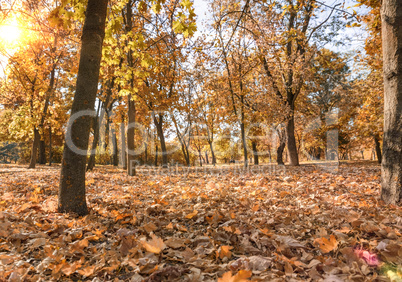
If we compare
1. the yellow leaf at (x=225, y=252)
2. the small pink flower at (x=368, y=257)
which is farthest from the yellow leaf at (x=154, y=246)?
the small pink flower at (x=368, y=257)

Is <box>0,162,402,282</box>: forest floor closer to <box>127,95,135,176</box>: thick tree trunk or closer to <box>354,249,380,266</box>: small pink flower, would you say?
<box>354,249,380,266</box>: small pink flower

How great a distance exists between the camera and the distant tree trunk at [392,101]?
3.28 meters

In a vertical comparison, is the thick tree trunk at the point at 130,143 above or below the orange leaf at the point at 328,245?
above

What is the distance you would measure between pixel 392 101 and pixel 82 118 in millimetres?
4726

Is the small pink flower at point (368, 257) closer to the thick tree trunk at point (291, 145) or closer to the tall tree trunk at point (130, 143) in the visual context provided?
the tall tree trunk at point (130, 143)

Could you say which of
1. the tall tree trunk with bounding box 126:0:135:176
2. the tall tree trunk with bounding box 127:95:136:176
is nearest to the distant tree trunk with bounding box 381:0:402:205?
the tall tree trunk with bounding box 126:0:135:176

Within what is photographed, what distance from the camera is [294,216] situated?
2766 millimetres

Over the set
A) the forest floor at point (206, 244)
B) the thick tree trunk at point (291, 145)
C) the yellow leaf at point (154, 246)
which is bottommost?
the forest floor at point (206, 244)

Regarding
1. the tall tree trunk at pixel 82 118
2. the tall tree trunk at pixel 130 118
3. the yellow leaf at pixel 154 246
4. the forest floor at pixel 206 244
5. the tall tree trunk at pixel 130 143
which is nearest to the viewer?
the forest floor at pixel 206 244

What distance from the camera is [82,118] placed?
10.2ft

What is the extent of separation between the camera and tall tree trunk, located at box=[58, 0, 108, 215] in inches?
117

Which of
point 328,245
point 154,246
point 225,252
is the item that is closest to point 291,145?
point 328,245

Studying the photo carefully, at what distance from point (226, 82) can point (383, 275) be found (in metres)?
10.2

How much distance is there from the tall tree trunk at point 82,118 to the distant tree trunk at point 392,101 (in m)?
4.43
